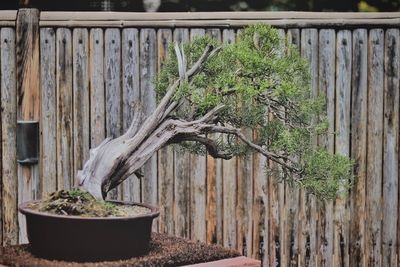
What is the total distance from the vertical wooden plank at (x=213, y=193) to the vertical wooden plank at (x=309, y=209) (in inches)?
20.1

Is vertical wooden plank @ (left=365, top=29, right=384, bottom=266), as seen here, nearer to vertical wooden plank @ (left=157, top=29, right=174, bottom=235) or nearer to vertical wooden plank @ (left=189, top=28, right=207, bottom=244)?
vertical wooden plank @ (left=189, top=28, right=207, bottom=244)

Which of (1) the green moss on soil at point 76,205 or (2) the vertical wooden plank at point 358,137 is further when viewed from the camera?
(2) the vertical wooden plank at point 358,137

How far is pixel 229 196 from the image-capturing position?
505 centimetres

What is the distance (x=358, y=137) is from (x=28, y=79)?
2.05 meters

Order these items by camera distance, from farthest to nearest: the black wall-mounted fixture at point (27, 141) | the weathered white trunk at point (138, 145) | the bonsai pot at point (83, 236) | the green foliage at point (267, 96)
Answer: the black wall-mounted fixture at point (27, 141) < the green foliage at point (267, 96) < the weathered white trunk at point (138, 145) < the bonsai pot at point (83, 236)

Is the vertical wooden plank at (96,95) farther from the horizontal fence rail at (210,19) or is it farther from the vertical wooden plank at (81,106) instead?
the horizontal fence rail at (210,19)

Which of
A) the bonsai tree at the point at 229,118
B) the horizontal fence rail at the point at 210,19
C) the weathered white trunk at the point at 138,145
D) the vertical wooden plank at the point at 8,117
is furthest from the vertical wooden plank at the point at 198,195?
the weathered white trunk at the point at 138,145

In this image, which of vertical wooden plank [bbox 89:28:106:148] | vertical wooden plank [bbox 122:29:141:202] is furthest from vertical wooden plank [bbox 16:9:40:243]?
vertical wooden plank [bbox 122:29:141:202]

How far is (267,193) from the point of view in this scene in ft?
16.6

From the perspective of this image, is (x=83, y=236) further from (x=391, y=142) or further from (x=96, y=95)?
(x=391, y=142)

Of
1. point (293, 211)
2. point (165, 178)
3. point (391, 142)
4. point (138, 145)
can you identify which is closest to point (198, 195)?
point (165, 178)

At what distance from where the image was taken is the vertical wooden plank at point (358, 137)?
5055mm

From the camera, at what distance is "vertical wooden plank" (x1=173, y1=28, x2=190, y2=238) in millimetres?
5023

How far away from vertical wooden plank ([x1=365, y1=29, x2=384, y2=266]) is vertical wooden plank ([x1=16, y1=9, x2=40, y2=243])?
204 cm
